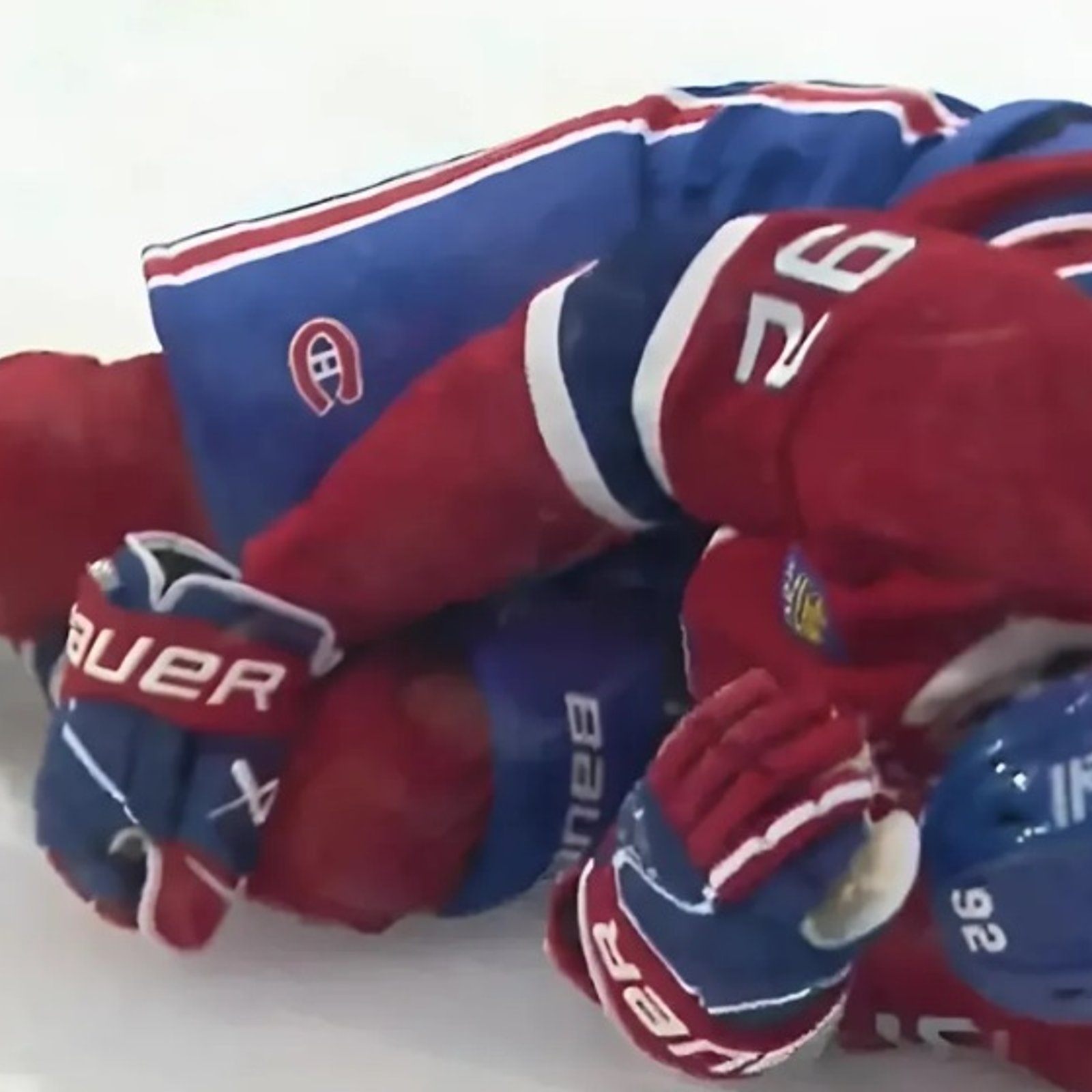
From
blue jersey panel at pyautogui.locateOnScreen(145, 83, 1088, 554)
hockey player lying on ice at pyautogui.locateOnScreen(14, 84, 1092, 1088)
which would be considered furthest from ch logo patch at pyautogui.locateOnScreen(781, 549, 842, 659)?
blue jersey panel at pyautogui.locateOnScreen(145, 83, 1088, 554)

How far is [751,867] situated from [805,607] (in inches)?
3.3

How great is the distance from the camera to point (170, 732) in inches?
23.7

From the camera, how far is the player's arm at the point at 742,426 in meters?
0.44

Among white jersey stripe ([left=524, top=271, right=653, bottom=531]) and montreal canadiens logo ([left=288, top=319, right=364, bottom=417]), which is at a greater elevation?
white jersey stripe ([left=524, top=271, right=653, bottom=531])

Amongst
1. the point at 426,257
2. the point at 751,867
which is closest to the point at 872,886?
the point at 751,867

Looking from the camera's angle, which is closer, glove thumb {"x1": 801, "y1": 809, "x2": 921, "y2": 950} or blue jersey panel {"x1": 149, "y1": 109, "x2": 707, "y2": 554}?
glove thumb {"x1": 801, "y1": 809, "x2": 921, "y2": 950}

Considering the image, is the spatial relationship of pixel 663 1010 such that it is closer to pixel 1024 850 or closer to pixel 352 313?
pixel 1024 850

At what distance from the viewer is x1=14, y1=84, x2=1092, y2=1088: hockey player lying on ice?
1.55ft

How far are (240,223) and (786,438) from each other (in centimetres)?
27

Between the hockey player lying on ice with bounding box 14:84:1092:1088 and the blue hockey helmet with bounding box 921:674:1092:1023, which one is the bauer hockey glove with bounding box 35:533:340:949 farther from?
the blue hockey helmet with bounding box 921:674:1092:1023

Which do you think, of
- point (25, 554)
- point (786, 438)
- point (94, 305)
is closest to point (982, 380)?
point (786, 438)

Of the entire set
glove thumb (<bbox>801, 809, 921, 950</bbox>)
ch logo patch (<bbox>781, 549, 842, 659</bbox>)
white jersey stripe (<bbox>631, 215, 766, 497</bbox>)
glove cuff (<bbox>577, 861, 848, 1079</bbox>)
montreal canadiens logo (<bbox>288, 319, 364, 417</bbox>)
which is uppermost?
white jersey stripe (<bbox>631, 215, 766, 497</bbox>)

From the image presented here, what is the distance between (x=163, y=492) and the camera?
2.20 feet

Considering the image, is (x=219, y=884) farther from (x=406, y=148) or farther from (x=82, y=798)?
(x=406, y=148)
